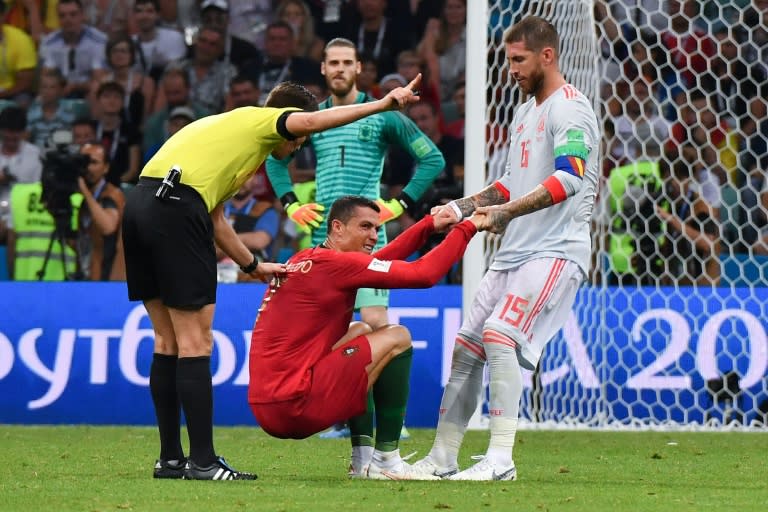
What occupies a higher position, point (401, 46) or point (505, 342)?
point (401, 46)

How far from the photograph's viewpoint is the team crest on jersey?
28.2 ft

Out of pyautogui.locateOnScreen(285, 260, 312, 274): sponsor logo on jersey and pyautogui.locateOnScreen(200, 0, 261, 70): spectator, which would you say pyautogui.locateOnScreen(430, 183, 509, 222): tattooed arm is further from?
pyautogui.locateOnScreen(200, 0, 261, 70): spectator

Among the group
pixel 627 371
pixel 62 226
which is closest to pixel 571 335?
pixel 627 371

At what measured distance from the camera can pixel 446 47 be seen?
13.5 meters

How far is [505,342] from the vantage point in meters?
6.04

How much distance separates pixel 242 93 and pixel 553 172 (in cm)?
760

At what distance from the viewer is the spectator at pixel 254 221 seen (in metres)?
12.1

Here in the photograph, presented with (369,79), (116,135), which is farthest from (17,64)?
(369,79)

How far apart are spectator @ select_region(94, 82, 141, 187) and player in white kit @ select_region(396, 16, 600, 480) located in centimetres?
740

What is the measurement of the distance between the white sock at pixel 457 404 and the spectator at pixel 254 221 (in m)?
5.86

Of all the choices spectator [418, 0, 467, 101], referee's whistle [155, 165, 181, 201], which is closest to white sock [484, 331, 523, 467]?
referee's whistle [155, 165, 181, 201]

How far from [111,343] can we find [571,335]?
3.33 meters

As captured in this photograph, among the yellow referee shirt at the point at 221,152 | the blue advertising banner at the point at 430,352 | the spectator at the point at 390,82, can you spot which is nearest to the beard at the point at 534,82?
the yellow referee shirt at the point at 221,152

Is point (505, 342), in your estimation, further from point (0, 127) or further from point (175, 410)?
point (0, 127)
